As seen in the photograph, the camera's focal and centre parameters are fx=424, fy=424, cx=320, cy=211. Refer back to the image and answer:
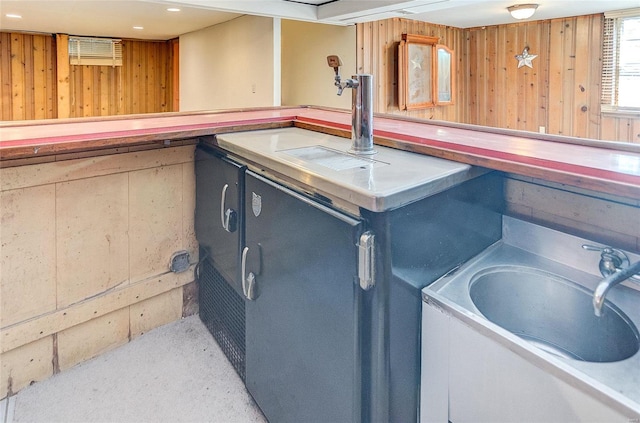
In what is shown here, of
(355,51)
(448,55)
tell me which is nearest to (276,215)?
(355,51)

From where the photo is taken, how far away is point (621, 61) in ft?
16.1

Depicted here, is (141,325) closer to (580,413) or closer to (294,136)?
(294,136)

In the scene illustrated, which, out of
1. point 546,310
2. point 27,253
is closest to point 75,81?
point 27,253

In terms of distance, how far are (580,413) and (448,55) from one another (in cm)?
560

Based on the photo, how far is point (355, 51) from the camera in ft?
15.9

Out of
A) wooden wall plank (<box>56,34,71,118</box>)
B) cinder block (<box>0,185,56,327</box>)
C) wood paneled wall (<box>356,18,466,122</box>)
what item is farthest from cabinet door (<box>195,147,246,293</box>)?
wooden wall plank (<box>56,34,71,118</box>)

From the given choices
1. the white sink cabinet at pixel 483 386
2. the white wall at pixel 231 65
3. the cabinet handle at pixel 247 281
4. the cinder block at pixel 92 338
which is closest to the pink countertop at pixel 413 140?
the white sink cabinet at pixel 483 386

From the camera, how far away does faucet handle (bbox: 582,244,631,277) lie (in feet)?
3.39

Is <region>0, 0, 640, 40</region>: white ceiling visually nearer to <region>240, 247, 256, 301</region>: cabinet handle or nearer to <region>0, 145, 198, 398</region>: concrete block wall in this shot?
<region>0, 145, 198, 398</region>: concrete block wall

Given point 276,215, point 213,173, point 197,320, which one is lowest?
point 197,320

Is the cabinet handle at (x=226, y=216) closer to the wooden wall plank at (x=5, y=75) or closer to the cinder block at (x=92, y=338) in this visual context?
the cinder block at (x=92, y=338)

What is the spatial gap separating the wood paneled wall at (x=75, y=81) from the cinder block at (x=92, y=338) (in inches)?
249

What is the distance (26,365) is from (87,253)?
476mm

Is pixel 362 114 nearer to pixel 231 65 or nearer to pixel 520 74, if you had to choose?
pixel 231 65
